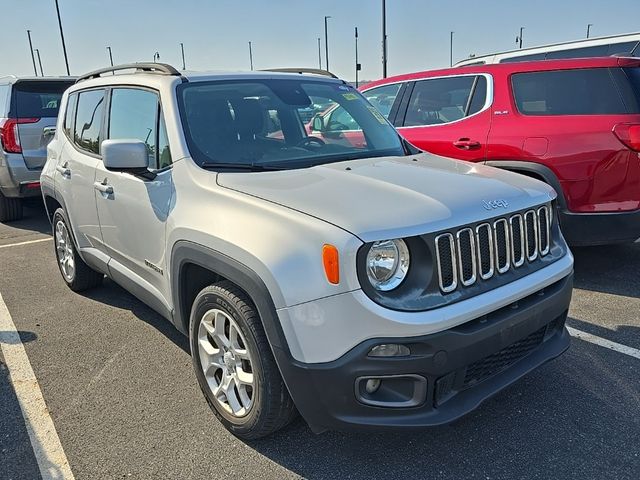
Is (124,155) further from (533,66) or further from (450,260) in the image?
(533,66)

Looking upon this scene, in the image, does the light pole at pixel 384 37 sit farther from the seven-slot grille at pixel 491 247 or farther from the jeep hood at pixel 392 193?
the seven-slot grille at pixel 491 247

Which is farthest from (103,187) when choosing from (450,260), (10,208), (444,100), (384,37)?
(384,37)

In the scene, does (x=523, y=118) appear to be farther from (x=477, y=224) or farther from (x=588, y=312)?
(x=477, y=224)

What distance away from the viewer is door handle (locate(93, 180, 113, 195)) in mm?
3641

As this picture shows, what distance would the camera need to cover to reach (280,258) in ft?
7.39

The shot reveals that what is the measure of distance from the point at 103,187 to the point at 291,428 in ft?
6.83

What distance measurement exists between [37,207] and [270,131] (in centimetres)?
754

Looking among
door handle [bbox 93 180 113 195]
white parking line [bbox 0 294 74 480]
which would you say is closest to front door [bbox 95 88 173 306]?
door handle [bbox 93 180 113 195]

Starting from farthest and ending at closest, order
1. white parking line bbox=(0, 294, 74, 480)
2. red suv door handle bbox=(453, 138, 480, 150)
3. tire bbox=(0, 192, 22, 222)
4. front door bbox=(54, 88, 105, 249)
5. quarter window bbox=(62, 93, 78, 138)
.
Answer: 1. tire bbox=(0, 192, 22, 222)
2. red suv door handle bbox=(453, 138, 480, 150)
3. quarter window bbox=(62, 93, 78, 138)
4. front door bbox=(54, 88, 105, 249)
5. white parking line bbox=(0, 294, 74, 480)

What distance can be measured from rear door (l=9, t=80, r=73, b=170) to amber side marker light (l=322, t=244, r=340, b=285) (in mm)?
6557

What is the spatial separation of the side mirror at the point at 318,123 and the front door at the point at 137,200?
0.98 metres

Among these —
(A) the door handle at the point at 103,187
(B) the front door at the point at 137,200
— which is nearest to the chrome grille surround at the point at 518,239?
(B) the front door at the point at 137,200

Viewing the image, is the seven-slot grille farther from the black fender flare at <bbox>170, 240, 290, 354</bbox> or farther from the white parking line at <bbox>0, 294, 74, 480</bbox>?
the white parking line at <bbox>0, 294, 74, 480</bbox>

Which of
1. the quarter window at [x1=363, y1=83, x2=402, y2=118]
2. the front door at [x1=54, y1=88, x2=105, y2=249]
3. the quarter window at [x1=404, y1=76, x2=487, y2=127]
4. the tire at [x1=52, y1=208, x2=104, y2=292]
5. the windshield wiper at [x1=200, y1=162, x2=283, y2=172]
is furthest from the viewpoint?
the quarter window at [x1=363, y1=83, x2=402, y2=118]
